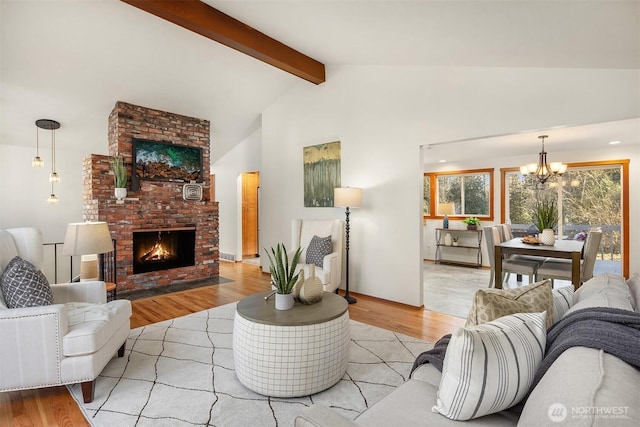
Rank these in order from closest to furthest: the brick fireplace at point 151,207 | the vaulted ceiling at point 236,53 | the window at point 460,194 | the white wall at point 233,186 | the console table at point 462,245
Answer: the vaulted ceiling at point 236,53
the brick fireplace at point 151,207
the console table at point 462,245
the window at point 460,194
the white wall at point 233,186

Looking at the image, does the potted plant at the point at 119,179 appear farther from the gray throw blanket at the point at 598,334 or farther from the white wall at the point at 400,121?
the gray throw blanket at the point at 598,334

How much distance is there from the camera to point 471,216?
23.2ft

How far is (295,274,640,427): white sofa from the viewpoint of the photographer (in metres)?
0.73

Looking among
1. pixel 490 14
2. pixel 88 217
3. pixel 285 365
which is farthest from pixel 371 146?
pixel 88 217

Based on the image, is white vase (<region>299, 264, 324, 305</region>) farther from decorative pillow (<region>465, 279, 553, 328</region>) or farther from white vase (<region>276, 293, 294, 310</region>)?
decorative pillow (<region>465, 279, 553, 328</region>)

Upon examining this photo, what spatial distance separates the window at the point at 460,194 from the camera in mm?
6867

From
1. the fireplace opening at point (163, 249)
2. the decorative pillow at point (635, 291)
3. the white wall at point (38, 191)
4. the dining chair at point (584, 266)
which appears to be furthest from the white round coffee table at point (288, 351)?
the white wall at point (38, 191)

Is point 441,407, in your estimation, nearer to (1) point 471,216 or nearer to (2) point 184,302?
(2) point 184,302

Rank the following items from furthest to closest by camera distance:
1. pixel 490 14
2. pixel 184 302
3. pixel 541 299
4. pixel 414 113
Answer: pixel 184 302, pixel 414 113, pixel 490 14, pixel 541 299

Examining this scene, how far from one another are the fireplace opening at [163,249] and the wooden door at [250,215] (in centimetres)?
204

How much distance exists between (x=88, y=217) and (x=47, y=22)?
260 centimetres

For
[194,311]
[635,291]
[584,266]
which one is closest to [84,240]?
[194,311]

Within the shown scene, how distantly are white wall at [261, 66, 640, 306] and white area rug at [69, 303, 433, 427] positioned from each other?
4.62ft

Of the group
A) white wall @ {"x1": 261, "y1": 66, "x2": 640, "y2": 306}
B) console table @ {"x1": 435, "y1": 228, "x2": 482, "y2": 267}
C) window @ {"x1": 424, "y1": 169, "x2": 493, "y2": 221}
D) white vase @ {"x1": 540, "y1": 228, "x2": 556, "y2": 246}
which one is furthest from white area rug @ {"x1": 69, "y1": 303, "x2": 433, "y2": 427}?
window @ {"x1": 424, "y1": 169, "x2": 493, "y2": 221}
